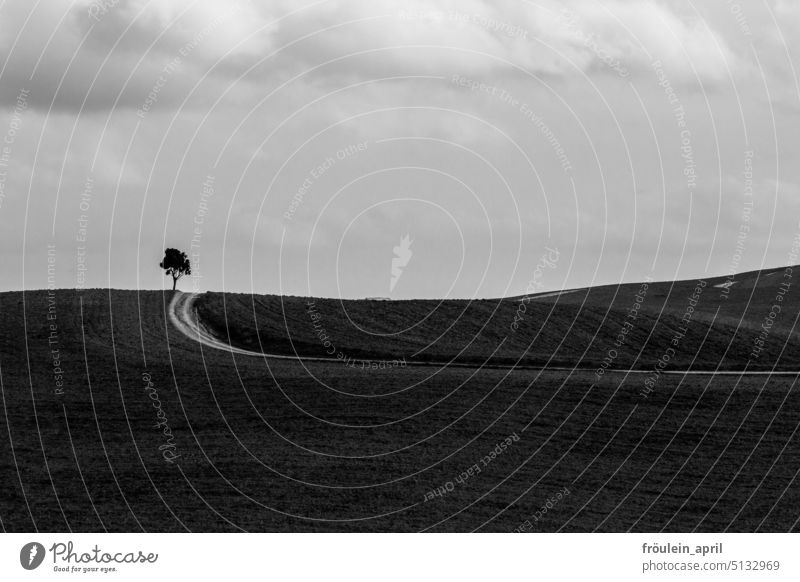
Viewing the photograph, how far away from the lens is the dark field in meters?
31.0

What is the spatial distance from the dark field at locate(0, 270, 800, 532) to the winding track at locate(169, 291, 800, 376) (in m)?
1.15

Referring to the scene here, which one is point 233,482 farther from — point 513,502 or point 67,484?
point 513,502

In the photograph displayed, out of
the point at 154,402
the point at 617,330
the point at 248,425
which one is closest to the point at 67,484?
the point at 248,425

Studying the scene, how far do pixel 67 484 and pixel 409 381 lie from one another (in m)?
20.0

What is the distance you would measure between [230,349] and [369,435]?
2611 centimetres

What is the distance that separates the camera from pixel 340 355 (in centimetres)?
6397
